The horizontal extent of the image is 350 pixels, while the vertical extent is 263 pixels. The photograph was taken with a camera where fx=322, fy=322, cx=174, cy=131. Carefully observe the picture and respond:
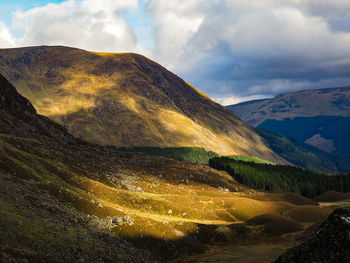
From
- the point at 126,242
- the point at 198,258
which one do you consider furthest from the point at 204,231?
the point at 126,242

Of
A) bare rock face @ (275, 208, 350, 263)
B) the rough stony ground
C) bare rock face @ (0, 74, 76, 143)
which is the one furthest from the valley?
bare rock face @ (275, 208, 350, 263)

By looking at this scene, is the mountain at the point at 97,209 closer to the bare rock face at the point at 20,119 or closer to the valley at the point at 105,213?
the valley at the point at 105,213

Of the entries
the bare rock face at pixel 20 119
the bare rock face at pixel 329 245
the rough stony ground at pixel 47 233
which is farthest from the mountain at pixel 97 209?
the bare rock face at pixel 329 245

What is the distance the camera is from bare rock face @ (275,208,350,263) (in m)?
24.9

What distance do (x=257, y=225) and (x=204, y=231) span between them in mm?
22815

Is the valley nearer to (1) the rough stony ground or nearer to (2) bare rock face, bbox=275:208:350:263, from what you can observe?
(1) the rough stony ground

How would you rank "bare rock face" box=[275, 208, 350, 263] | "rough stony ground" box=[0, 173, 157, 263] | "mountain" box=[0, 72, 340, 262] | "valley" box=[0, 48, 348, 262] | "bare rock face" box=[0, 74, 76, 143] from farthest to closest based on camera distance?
"bare rock face" box=[0, 74, 76, 143] < "valley" box=[0, 48, 348, 262] < "mountain" box=[0, 72, 340, 262] < "rough stony ground" box=[0, 173, 157, 263] < "bare rock face" box=[275, 208, 350, 263]

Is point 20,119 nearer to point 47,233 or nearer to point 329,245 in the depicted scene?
point 47,233

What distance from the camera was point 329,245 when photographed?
2589 cm

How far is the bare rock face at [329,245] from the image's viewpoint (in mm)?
24922

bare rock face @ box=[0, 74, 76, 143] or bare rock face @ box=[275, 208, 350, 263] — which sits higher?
bare rock face @ box=[0, 74, 76, 143]

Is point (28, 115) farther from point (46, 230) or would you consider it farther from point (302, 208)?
point (302, 208)

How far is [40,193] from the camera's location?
65625mm

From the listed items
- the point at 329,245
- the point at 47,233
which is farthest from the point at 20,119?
the point at 329,245
